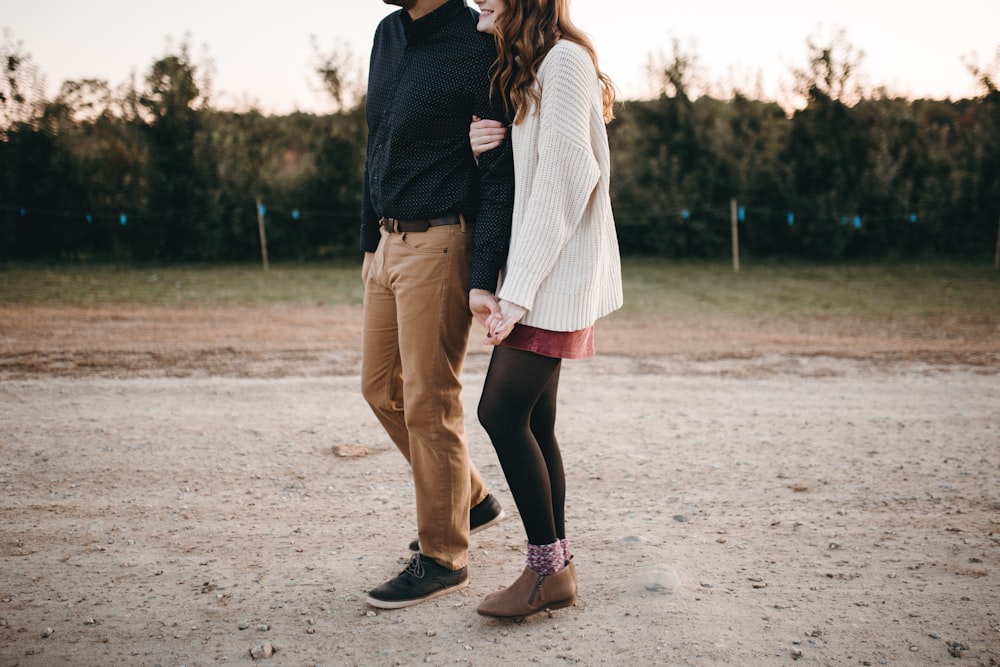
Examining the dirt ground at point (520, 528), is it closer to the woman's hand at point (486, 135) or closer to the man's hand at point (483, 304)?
the man's hand at point (483, 304)

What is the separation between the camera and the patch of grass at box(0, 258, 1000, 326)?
435 inches

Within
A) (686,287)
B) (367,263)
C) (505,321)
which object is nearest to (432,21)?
(367,263)

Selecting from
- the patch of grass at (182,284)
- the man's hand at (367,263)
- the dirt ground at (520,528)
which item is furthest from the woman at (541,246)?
the patch of grass at (182,284)

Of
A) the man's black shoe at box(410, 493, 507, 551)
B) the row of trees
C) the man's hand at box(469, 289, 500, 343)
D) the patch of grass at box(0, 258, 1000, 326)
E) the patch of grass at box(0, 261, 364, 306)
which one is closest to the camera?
the man's hand at box(469, 289, 500, 343)

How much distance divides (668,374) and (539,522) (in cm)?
420

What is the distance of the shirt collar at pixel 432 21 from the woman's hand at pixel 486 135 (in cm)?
36

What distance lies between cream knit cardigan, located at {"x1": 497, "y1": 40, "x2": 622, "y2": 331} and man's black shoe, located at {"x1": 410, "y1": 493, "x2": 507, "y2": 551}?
114 cm

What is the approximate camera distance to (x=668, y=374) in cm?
650

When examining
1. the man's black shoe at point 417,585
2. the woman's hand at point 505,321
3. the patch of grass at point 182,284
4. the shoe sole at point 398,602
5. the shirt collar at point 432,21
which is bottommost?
the shoe sole at point 398,602

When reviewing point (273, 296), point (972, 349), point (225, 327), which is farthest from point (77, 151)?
point (972, 349)

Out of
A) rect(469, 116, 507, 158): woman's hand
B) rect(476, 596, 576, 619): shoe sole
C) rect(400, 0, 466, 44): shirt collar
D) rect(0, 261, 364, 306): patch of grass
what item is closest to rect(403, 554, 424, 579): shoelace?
rect(476, 596, 576, 619): shoe sole

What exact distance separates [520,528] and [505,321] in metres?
1.33

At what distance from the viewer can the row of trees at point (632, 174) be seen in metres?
18.2

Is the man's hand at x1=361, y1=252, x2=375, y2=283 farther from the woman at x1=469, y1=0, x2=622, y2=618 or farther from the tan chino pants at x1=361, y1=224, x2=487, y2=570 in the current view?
the woman at x1=469, y1=0, x2=622, y2=618
